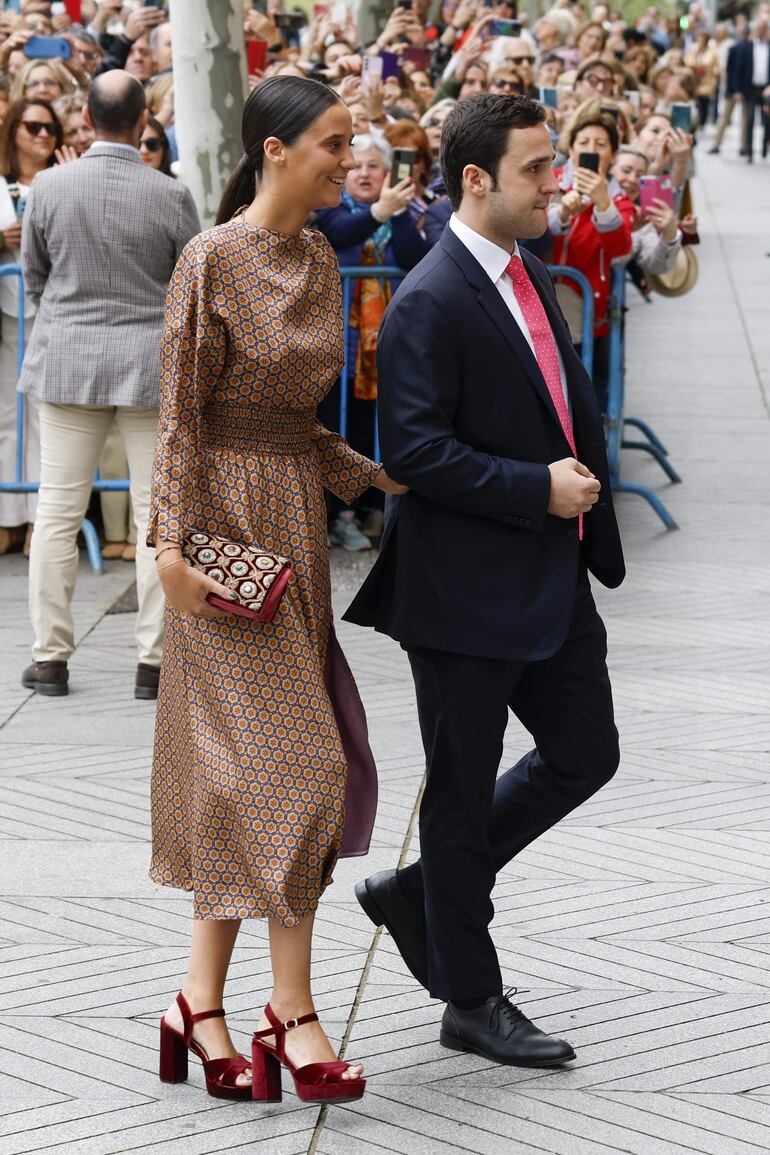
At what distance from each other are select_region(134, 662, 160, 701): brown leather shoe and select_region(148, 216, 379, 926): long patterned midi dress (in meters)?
2.92

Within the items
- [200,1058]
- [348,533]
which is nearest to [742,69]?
[348,533]

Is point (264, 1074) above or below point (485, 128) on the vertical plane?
below

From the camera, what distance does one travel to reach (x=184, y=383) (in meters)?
3.42

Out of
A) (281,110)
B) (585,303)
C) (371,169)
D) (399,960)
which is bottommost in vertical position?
(399,960)

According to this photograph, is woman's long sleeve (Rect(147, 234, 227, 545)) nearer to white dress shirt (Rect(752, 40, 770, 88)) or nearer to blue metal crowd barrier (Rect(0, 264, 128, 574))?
blue metal crowd barrier (Rect(0, 264, 128, 574))

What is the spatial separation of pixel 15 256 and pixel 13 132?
558 mm

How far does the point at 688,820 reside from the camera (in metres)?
5.24

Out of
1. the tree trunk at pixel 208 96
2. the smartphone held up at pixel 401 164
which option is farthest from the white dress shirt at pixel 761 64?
the tree trunk at pixel 208 96

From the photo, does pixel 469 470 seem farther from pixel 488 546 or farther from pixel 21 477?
pixel 21 477

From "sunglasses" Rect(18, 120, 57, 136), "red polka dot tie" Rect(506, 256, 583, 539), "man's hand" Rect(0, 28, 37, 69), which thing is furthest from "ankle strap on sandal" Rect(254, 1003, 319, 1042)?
"man's hand" Rect(0, 28, 37, 69)

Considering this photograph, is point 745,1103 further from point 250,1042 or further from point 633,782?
point 633,782

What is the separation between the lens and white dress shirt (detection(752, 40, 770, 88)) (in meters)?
31.1

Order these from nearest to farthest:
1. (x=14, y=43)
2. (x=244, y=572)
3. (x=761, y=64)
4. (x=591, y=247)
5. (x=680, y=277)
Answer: (x=244, y=572) < (x=591, y=247) < (x=680, y=277) < (x=14, y=43) < (x=761, y=64)

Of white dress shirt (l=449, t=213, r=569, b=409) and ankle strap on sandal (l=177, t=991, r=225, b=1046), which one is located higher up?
white dress shirt (l=449, t=213, r=569, b=409)
